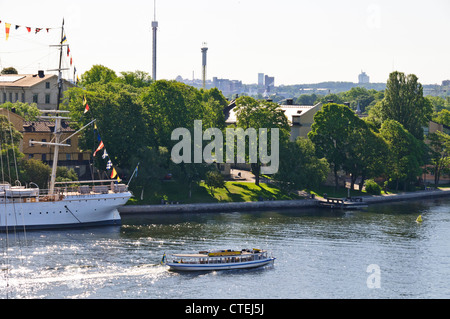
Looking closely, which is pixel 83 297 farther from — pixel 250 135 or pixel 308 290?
pixel 250 135

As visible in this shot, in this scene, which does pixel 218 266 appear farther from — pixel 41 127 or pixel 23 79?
pixel 23 79

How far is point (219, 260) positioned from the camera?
7150cm

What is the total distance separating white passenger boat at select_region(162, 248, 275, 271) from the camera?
2746 inches

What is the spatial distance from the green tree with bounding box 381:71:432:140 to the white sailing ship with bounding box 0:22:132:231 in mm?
77002

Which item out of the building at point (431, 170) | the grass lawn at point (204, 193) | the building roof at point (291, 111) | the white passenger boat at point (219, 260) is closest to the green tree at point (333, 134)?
the building roof at point (291, 111)

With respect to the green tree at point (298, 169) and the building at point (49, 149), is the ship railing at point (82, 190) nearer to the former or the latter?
the building at point (49, 149)

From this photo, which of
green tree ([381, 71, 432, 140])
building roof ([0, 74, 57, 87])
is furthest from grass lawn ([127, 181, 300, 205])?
building roof ([0, 74, 57, 87])

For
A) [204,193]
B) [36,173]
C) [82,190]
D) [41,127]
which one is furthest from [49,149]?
[204,193]

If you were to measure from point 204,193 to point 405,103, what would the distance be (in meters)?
60.5

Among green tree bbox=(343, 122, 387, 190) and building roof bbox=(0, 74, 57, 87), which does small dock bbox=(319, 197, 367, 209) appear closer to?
green tree bbox=(343, 122, 387, 190)

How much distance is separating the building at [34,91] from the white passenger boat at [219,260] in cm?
8656

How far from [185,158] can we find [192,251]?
36.9 metres

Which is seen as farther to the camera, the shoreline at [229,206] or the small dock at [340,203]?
the small dock at [340,203]

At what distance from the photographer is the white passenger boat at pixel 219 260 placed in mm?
69750
